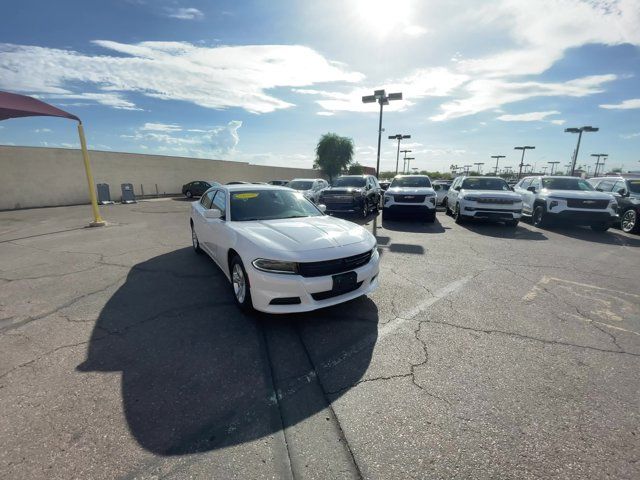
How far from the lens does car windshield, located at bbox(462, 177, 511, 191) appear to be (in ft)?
35.7

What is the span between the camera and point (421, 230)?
965cm

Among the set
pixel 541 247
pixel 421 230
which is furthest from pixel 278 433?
pixel 421 230

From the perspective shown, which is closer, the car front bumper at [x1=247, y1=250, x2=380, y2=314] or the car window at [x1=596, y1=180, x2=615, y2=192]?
the car front bumper at [x1=247, y1=250, x2=380, y2=314]

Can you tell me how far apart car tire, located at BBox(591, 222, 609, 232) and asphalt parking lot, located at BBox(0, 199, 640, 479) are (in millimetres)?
5680

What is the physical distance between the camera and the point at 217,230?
4527mm

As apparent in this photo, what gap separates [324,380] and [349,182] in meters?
11.3

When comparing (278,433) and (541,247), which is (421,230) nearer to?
(541,247)

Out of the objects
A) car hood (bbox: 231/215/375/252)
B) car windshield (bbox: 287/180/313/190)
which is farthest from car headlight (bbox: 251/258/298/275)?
car windshield (bbox: 287/180/313/190)

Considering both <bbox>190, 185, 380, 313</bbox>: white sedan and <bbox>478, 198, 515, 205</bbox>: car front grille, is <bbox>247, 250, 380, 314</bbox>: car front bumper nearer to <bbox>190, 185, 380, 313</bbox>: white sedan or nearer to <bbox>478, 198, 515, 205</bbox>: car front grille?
<bbox>190, 185, 380, 313</bbox>: white sedan

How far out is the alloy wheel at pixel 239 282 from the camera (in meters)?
3.62

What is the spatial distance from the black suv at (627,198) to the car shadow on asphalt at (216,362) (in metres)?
10.4

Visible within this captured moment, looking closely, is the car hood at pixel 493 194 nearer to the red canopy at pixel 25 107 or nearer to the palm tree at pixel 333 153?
the red canopy at pixel 25 107

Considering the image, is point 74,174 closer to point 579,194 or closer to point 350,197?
point 350,197

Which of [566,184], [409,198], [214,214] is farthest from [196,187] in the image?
[566,184]
